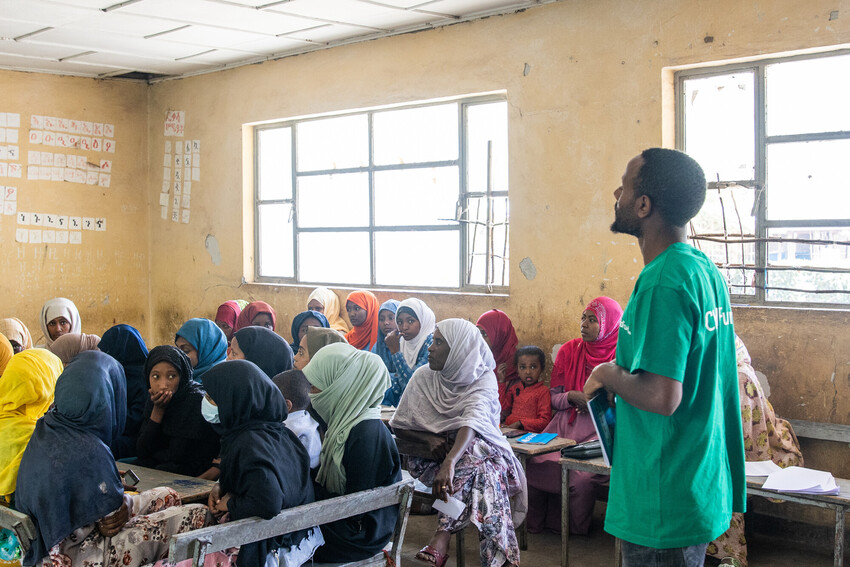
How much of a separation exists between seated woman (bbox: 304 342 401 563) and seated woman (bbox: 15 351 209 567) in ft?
1.63

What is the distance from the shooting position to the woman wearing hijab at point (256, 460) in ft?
8.60

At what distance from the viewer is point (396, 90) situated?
21.4 ft

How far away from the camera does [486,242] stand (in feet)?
20.4

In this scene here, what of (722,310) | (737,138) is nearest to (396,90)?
(737,138)

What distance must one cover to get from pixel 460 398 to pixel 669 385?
2.36 metres

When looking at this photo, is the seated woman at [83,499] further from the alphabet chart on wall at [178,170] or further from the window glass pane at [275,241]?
the alphabet chart on wall at [178,170]

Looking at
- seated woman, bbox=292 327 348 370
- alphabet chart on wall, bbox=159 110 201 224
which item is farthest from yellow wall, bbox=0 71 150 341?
seated woman, bbox=292 327 348 370

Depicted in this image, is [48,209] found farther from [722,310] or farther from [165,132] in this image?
[722,310]

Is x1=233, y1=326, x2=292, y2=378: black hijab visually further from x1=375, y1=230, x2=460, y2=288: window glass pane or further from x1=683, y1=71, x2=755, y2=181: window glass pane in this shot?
x1=683, y1=71, x2=755, y2=181: window glass pane

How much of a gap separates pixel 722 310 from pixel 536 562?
103 inches

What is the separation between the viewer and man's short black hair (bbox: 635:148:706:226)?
6.51ft

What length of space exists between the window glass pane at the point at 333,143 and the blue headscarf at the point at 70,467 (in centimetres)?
437

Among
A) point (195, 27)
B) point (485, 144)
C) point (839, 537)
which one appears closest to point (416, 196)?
point (485, 144)

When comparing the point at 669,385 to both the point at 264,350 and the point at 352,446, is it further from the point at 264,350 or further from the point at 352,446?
the point at 264,350
